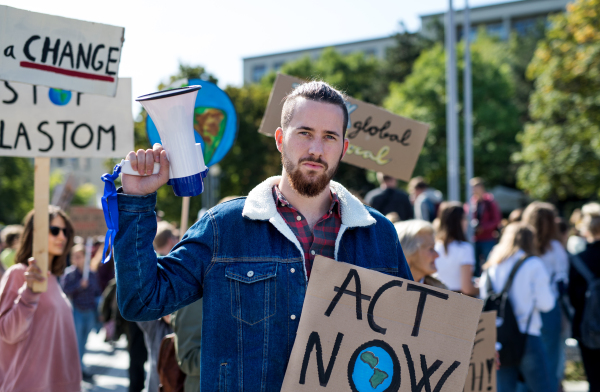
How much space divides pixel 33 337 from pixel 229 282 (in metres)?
1.82

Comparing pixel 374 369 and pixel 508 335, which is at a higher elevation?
pixel 374 369

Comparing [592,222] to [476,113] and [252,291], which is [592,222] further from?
[476,113]

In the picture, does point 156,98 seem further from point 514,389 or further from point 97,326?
point 97,326

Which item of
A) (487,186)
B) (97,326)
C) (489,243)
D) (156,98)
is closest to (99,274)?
(97,326)

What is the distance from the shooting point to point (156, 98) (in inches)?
74.3

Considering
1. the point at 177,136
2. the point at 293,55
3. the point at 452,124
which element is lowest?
the point at 177,136

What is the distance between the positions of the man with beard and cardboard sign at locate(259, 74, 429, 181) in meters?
2.48

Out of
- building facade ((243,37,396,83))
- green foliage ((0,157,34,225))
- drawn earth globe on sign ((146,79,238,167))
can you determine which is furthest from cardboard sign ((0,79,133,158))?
building facade ((243,37,396,83))

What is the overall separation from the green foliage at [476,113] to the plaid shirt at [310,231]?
83.7 ft

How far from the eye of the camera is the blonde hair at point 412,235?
3.59 meters

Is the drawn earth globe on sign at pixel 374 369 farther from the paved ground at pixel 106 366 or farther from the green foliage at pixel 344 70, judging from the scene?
the green foliage at pixel 344 70

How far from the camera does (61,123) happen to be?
363 cm

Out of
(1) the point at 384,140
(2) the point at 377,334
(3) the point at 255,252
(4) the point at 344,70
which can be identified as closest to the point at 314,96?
(3) the point at 255,252

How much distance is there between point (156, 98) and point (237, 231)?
20.7 inches
